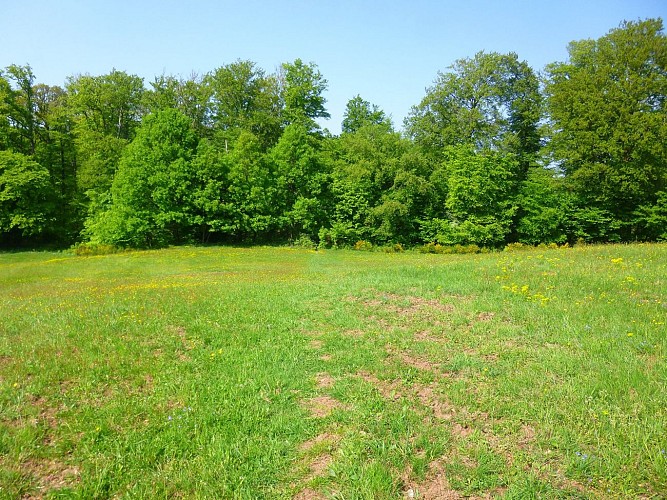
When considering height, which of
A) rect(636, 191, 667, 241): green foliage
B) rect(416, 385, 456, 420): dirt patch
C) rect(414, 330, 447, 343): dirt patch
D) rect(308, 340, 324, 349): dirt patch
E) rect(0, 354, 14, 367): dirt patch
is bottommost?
rect(0, 354, 14, 367): dirt patch

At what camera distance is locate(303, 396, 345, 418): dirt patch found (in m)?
5.45

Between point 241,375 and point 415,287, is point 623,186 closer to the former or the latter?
point 415,287

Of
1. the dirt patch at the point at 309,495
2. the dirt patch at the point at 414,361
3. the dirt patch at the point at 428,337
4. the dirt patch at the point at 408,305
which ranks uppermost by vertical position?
the dirt patch at the point at 408,305

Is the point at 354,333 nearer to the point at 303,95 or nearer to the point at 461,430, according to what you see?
the point at 461,430

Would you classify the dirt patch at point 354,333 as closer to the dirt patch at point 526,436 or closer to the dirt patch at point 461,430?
the dirt patch at point 461,430

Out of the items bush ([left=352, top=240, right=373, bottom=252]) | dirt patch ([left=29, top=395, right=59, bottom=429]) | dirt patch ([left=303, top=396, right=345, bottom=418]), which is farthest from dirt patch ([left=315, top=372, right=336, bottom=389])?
bush ([left=352, top=240, right=373, bottom=252])

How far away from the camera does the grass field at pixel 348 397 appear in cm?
427

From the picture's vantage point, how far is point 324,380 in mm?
6391

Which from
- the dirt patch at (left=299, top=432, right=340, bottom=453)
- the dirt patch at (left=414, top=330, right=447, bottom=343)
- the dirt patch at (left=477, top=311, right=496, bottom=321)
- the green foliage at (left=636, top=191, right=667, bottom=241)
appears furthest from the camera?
the green foliage at (left=636, top=191, right=667, bottom=241)

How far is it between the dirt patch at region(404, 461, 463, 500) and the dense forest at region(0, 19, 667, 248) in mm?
35242

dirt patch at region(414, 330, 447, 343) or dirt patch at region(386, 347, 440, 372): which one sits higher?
dirt patch at region(414, 330, 447, 343)

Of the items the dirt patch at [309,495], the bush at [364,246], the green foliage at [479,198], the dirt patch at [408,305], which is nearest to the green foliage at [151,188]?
the bush at [364,246]

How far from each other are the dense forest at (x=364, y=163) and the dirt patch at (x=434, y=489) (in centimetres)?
3524

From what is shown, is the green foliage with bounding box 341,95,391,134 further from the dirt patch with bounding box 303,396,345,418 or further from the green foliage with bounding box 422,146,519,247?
the dirt patch with bounding box 303,396,345,418
